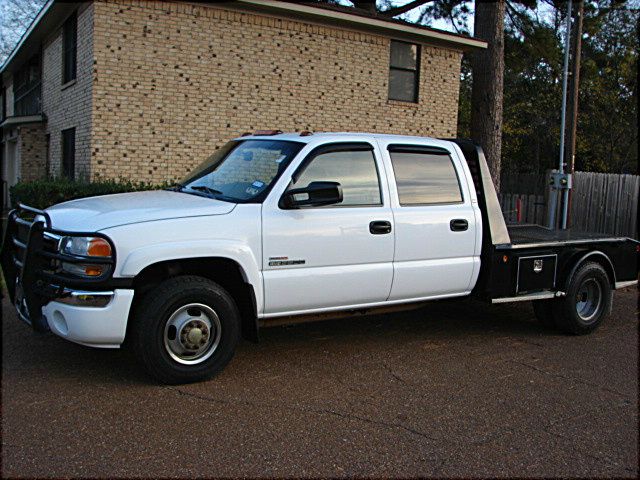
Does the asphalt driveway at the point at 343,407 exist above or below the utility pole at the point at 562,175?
below

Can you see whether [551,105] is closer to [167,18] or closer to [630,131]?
[630,131]

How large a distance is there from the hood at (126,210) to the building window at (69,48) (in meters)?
10.5

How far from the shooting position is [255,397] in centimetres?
474

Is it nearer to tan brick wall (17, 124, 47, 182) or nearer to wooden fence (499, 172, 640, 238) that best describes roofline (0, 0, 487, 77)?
tan brick wall (17, 124, 47, 182)

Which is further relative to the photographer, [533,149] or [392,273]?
[533,149]

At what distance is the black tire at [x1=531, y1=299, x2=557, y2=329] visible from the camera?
6961 mm

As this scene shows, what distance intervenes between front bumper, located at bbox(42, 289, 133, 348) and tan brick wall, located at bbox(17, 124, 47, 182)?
1553 centimetres

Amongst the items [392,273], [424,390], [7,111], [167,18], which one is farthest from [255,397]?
[7,111]

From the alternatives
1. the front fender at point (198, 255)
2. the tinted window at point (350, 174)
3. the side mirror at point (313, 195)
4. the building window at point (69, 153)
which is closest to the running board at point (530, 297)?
the tinted window at point (350, 174)

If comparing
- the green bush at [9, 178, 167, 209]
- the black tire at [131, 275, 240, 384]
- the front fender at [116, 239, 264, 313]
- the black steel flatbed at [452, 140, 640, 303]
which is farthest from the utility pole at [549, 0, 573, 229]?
the black tire at [131, 275, 240, 384]

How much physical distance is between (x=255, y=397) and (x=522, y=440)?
1836 mm

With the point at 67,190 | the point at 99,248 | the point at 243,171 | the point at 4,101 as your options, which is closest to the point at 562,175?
the point at 67,190

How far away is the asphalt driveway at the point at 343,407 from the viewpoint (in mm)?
3789

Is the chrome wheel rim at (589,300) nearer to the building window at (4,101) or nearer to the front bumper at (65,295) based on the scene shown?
the front bumper at (65,295)
